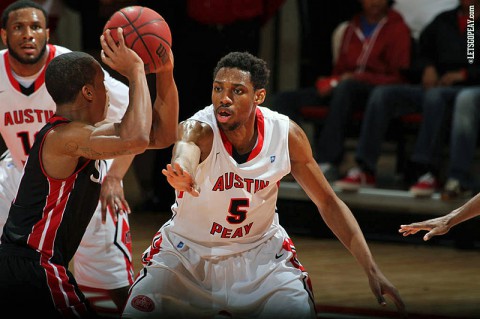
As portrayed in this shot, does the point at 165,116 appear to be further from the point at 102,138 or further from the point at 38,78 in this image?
the point at 38,78

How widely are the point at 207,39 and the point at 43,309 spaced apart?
4482 millimetres

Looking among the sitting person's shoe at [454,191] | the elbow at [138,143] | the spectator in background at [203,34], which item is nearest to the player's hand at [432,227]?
the elbow at [138,143]

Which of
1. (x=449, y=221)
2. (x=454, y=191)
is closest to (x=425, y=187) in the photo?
(x=454, y=191)

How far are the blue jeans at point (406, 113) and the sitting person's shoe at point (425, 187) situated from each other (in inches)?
5.0

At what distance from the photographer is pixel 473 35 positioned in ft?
23.6

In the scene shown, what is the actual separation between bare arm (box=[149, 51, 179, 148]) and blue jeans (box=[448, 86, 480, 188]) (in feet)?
10.8

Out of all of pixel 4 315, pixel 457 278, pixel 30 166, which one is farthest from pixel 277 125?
pixel 457 278

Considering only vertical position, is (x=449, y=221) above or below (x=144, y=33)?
below

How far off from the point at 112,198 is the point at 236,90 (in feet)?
2.71

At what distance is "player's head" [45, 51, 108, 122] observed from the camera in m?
3.81

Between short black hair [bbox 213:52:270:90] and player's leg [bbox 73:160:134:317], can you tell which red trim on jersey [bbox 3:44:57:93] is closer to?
player's leg [bbox 73:160:134:317]

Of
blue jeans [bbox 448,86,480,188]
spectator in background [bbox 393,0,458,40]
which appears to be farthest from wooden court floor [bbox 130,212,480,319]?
spectator in background [bbox 393,0,458,40]

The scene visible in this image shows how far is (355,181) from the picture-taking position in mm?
7215

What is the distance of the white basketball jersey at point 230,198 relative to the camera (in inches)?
163
